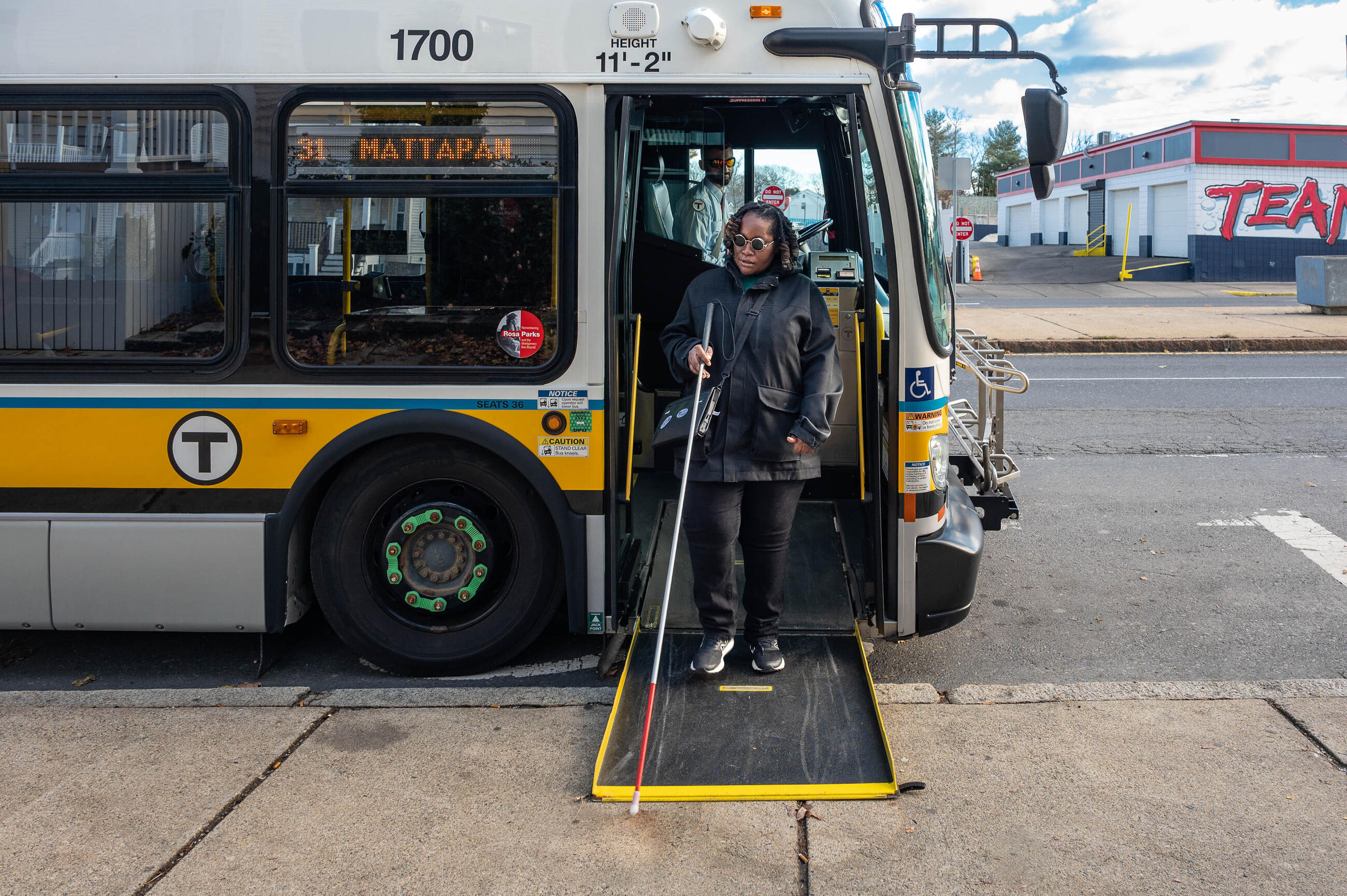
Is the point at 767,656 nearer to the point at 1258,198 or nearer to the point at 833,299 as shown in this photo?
the point at 833,299

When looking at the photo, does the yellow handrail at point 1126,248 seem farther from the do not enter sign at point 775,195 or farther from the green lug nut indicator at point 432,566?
the green lug nut indicator at point 432,566

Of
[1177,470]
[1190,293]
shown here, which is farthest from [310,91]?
[1190,293]

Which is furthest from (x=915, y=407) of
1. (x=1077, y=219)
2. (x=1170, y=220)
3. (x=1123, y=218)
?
(x=1077, y=219)

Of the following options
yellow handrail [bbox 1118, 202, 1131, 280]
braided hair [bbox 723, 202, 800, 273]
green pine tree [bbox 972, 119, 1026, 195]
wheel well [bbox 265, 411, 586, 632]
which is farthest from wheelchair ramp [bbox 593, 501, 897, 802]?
green pine tree [bbox 972, 119, 1026, 195]

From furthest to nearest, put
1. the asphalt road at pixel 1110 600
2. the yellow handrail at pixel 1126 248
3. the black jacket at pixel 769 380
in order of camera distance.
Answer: the yellow handrail at pixel 1126 248 < the asphalt road at pixel 1110 600 < the black jacket at pixel 769 380

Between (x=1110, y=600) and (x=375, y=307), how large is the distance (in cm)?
399

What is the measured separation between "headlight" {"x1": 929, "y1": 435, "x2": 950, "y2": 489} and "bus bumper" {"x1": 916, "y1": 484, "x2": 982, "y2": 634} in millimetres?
114

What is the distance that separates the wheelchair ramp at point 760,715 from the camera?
379 cm

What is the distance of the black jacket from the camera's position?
4410 millimetres

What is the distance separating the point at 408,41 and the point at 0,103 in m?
1.68

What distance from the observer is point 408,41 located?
4.54 meters

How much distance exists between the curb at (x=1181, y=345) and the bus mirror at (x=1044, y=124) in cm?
1282

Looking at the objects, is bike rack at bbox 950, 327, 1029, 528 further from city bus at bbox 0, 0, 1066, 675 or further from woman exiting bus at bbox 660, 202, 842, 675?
woman exiting bus at bbox 660, 202, 842, 675

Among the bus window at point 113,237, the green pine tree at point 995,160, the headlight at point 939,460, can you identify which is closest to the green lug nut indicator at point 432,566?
the bus window at point 113,237
